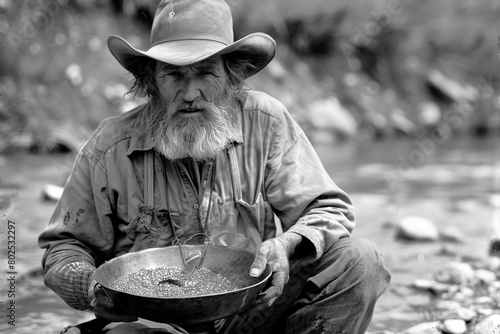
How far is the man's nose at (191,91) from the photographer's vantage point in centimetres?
255

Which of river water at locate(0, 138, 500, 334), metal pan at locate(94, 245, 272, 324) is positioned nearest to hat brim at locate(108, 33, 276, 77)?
metal pan at locate(94, 245, 272, 324)

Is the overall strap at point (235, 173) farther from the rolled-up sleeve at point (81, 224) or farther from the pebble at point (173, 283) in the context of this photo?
the rolled-up sleeve at point (81, 224)

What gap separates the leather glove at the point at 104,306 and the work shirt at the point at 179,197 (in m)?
0.29

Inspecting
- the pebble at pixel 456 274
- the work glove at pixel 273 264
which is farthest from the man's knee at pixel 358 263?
the pebble at pixel 456 274

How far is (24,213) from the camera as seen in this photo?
17.2 feet

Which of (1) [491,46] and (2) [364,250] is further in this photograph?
(1) [491,46]

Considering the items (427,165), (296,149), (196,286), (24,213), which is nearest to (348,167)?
(427,165)

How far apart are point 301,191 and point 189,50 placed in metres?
0.68

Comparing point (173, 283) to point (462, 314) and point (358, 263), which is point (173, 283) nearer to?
point (358, 263)

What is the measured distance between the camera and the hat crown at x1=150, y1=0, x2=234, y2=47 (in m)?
2.63

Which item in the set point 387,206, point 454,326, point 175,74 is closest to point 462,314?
point 454,326

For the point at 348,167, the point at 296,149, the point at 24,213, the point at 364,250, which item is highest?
the point at 296,149

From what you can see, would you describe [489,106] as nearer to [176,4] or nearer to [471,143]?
[471,143]

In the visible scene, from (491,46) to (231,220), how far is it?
12417 mm
